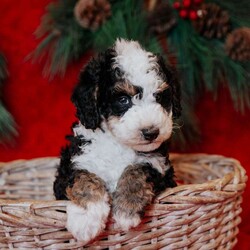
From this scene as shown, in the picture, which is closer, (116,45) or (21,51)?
(116,45)

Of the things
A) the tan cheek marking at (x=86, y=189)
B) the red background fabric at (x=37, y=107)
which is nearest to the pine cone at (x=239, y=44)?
the red background fabric at (x=37, y=107)

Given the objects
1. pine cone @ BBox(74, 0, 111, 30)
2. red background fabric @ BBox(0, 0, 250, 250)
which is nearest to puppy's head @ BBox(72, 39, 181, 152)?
pine cone @ BBox(74, 0, 111, 30)

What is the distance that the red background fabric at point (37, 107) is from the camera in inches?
123

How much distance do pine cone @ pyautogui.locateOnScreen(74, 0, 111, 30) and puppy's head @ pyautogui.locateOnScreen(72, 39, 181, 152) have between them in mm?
828

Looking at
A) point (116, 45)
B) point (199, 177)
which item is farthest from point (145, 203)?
point (199, 177)

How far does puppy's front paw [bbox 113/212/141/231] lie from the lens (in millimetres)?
1736

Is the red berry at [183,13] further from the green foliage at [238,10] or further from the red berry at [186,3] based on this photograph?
the green foliage at [238,10]

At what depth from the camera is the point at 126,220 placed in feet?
5.71

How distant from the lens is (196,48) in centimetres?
276

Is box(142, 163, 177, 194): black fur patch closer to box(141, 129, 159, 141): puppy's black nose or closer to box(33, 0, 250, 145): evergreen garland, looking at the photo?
box(141, 129, 159, 141): puppy's black nose

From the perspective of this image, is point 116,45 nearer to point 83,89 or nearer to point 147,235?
point 83,89

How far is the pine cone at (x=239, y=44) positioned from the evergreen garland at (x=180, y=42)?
5 cm

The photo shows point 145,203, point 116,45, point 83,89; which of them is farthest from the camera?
point 116,45

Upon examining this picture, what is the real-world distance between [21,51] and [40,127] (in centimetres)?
51
